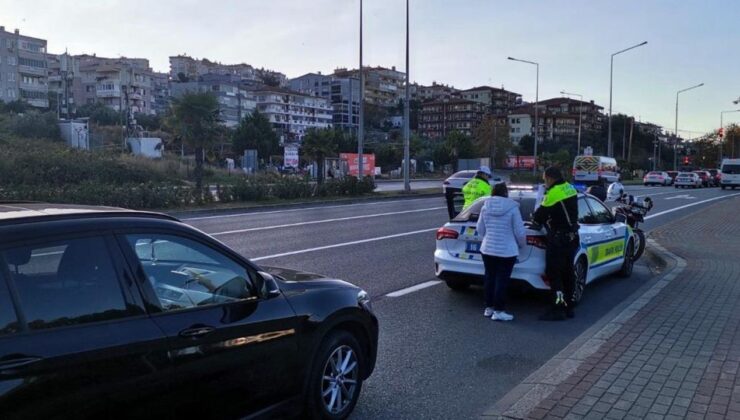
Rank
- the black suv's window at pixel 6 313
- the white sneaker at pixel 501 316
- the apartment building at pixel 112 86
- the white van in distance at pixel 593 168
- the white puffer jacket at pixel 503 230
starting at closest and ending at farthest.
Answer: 1. the black suv's window at pixel 6 313
2. the white puffer jacket at pixel 503 230
3. the white sneaker at pixel 501 316
4. the white van in distance at pixel 593 168
5. the apartment building at pixel 112 86

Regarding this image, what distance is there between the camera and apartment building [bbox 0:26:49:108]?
113m

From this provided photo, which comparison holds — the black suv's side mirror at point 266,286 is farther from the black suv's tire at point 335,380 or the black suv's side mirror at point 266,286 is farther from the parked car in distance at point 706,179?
the parked car in distance at point 706,179

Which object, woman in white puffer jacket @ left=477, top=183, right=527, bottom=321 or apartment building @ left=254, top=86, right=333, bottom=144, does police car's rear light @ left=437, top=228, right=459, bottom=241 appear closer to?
woman in white puffer jacket @ left=477, top=183, right=527, bottom=321

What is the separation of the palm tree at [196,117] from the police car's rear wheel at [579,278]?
99.7 feet

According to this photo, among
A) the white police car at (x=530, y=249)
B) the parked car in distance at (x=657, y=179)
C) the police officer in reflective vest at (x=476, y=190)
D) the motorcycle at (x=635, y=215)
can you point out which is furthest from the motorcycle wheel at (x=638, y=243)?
the parked car in distance at (x=657, y=179)

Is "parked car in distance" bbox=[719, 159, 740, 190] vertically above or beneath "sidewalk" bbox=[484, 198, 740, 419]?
above

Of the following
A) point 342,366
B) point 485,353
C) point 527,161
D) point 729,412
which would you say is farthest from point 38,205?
point 527,161

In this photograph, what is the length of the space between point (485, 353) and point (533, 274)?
1865 mm

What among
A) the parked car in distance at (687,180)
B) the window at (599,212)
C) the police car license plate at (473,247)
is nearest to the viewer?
the police car license plate at (473,247)

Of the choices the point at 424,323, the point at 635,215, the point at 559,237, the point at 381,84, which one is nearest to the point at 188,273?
the point at 424,323

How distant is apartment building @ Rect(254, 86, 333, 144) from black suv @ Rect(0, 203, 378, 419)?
134534 millimetres

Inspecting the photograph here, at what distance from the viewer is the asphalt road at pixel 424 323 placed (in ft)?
16.1

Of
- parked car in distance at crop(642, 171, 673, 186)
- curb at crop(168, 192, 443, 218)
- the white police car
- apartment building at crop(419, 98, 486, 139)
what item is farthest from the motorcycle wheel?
apartment building at crop(419, 98, 486, 139)

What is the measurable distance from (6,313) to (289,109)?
15130cm
